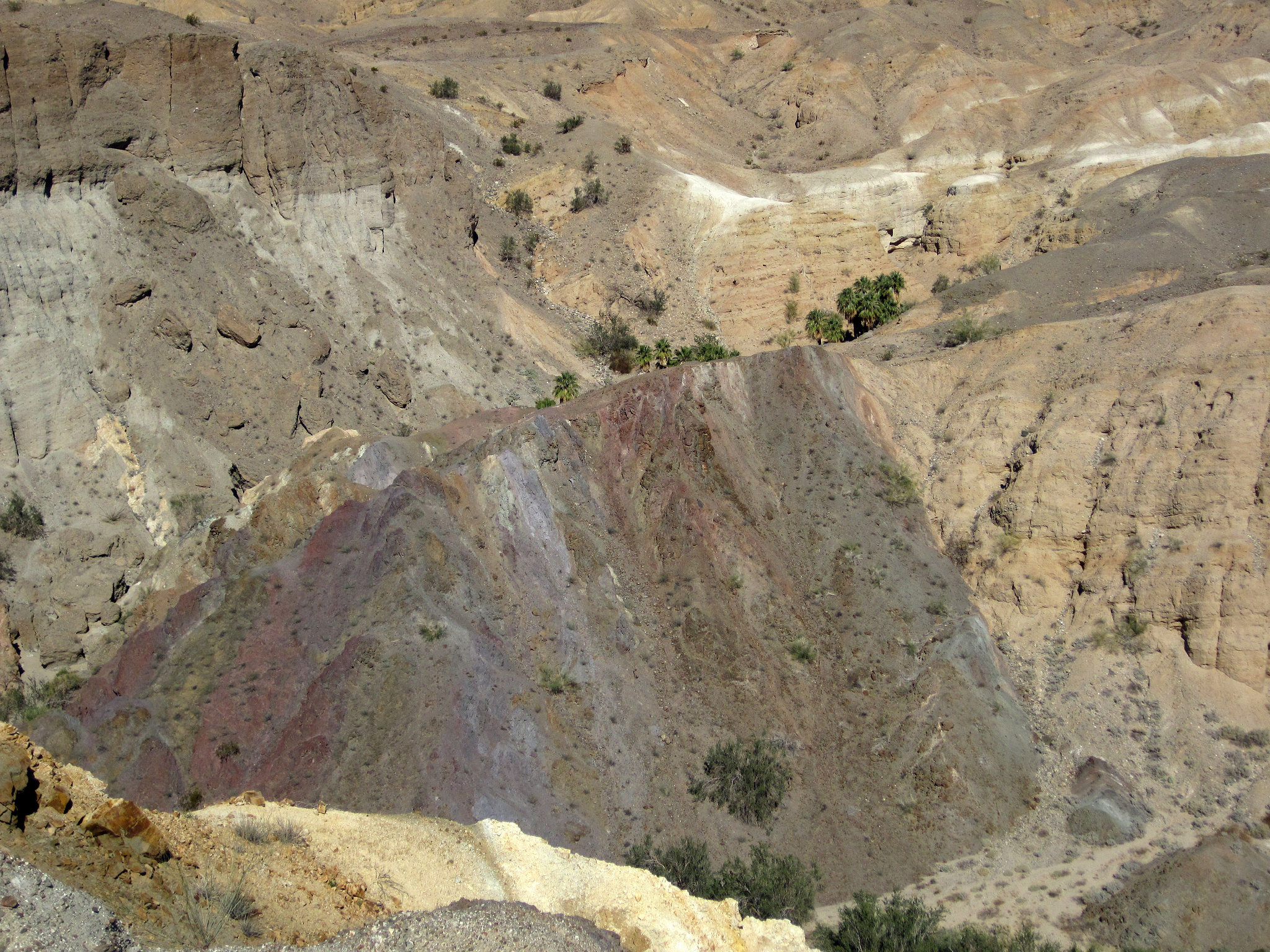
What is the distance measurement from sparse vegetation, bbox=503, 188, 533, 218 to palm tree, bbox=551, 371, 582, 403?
12070mm

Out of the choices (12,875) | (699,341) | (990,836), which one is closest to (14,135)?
(699,341)

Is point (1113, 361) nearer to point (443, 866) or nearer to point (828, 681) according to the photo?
point (828, 681)

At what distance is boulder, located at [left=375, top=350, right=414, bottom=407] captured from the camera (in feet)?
114

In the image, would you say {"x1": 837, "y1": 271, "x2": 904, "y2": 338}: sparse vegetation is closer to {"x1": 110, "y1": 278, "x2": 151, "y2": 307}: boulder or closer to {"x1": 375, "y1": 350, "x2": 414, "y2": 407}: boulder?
{"x1": 375, "y1": 350, "x2": 414, "y2": 407}: boulder

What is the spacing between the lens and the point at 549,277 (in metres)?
44.1

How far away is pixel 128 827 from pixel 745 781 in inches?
554

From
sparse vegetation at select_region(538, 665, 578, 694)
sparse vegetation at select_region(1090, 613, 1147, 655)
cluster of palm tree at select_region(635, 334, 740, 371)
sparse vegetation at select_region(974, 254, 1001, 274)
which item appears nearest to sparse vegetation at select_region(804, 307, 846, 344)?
cluster of palm tree at select_region(635, 334, 740, 371)

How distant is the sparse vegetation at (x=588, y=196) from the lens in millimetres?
46812

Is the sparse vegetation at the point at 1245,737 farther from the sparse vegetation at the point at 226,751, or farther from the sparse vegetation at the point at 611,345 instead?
the sparse vegetation at the point at 611,345

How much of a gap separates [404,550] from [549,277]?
23499 millimetres

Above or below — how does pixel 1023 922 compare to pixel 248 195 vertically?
below

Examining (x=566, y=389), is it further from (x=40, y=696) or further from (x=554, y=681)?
(x=40, y=696)

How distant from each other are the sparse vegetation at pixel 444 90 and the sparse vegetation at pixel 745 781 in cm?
3894

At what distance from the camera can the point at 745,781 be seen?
21562 mm
